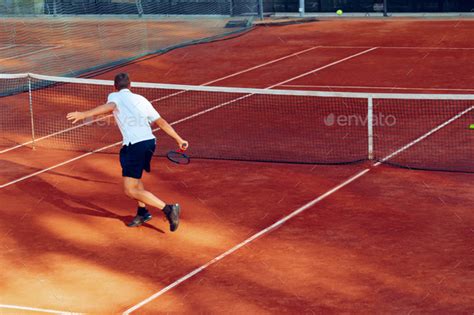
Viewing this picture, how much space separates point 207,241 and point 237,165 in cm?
385

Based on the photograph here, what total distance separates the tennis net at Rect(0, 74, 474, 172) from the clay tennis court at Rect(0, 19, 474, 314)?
7cm

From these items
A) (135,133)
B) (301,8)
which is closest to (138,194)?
(135,133)

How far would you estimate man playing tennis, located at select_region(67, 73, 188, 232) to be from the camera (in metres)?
11.4

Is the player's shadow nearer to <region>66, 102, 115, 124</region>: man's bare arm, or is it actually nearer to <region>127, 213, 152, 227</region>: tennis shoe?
<region>127, 213, 152, 227</region>: tennis shoe

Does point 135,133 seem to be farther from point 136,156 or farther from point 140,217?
point 140,217

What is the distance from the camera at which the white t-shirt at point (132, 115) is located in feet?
37.5

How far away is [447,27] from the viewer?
29781 millimetres

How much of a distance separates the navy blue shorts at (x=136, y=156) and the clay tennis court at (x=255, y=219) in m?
0.86

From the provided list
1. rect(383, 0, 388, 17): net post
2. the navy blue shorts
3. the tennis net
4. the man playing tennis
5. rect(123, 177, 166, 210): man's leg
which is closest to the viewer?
the man playing tennis

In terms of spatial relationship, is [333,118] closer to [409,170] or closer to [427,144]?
[427,144]

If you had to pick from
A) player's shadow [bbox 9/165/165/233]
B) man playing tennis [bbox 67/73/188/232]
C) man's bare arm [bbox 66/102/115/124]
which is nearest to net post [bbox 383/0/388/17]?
player's shadow [bbox 9/165/165/233]

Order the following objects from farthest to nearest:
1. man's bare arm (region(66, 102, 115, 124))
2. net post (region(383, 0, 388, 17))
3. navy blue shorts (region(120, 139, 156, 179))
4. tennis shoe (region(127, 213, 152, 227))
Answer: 1. net post (region(383, 0, 388, 17))
2. tennis shoe (region(127, 213, 152, 227))
3. navy blue shorts (region(120, 139, 156, 179))
4. man's bare arm (region(66, 102, 115, 124))

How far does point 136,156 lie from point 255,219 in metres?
1.92

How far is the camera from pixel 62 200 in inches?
535
